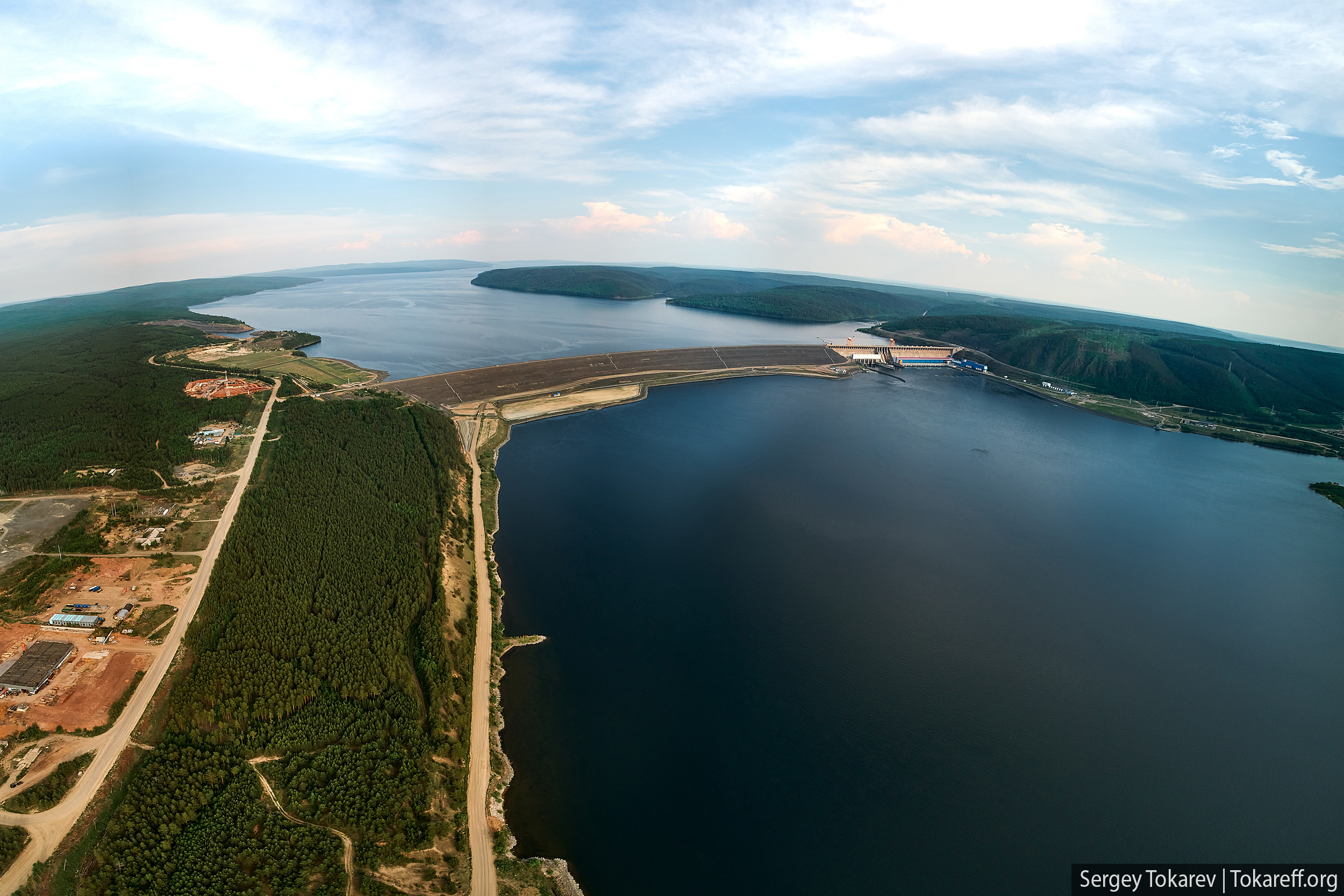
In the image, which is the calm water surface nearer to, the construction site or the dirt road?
the construction site

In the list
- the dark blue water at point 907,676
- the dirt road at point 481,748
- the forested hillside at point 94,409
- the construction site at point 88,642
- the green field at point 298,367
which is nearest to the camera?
the dirt road at point 481,748

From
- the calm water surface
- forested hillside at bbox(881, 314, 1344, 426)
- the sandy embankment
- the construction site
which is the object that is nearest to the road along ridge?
the construction site

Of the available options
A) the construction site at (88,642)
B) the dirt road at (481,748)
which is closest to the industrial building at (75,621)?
the construction site at (88,642)

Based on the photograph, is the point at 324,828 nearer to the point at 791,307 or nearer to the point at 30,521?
the point at 30,521

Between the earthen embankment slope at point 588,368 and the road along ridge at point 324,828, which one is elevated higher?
the earthen embankment slope at point 588,368

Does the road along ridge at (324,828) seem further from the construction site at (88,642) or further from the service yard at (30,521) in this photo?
the service yard at (30,521)

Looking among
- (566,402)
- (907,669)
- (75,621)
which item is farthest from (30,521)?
(907,669)

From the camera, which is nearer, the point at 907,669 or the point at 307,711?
the point at 307,711

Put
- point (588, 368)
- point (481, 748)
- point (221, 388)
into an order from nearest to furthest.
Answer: point (481, 748) < point (221, 388) < point (588, 368)

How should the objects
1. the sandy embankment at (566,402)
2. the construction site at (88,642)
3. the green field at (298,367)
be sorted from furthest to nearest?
the green field at (298,367)
the sandy embankment at (566,402)
the construction site at (88,642)
